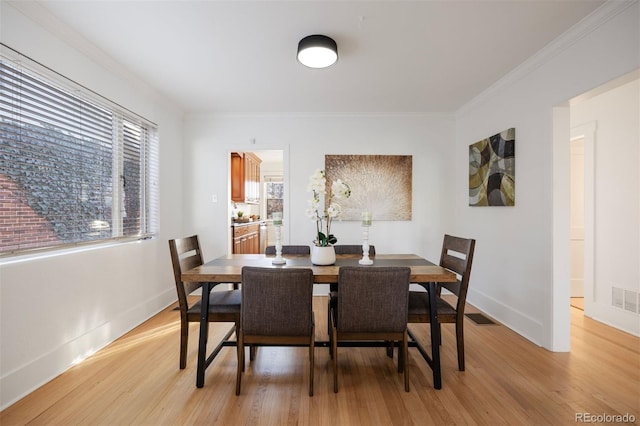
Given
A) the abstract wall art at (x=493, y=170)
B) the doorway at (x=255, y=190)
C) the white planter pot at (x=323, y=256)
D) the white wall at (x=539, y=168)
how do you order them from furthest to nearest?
the doorway at (x=255, y=190)
the abstract wall art at (x=493, y=170)
the white planter pot at (x=323, y=256)
the white wall at (x=539, y=168)

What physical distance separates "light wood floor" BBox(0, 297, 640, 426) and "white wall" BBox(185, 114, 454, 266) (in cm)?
170

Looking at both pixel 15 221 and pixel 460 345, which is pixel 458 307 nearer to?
pixel 460 345

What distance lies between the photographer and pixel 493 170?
10.3ft

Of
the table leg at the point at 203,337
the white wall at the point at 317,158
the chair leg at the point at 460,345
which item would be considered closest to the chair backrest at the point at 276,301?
the table leg at the point at 203,337

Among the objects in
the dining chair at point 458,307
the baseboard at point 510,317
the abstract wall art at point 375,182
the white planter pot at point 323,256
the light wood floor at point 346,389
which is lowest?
the light wood floor at point 346,389

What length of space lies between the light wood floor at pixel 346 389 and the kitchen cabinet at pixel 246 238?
2073 mm

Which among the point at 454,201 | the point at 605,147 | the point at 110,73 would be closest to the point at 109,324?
the point at 110,73

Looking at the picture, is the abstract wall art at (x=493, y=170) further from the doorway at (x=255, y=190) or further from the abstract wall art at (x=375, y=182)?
the doorway at (x=255, y=190)

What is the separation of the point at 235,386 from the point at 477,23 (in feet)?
9.65

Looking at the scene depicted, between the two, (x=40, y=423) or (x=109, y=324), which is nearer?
(x=40, y=423)

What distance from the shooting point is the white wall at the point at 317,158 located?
398 centimetres

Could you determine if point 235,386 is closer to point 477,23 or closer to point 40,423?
point 40,423

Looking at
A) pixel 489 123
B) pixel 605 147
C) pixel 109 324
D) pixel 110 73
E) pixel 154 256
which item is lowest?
pixel 109 324

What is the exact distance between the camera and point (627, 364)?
7.16 ft
